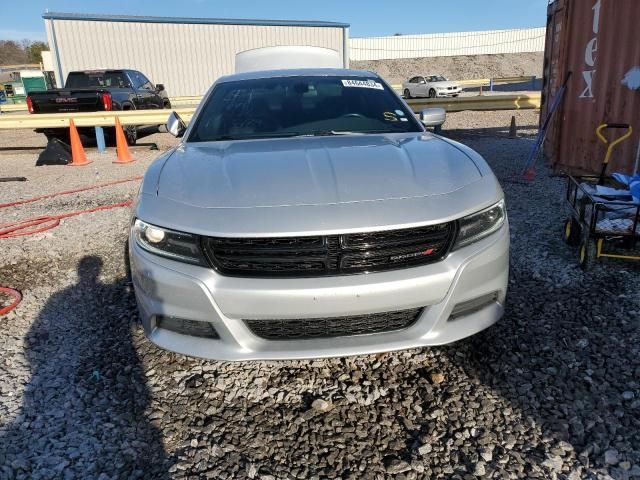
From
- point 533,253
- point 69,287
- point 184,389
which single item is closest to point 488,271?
point 184,389

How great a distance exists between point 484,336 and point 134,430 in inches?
76.4

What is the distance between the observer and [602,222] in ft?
12.0

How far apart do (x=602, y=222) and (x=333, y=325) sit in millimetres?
2539

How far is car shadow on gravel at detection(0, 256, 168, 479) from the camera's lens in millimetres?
2070

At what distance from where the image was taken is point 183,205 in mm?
2248

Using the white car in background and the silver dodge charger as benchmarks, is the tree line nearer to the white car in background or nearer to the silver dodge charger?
the white car in background

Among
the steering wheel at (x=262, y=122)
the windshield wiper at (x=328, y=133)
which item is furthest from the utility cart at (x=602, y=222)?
the steering wheel at (x=262, y=122)

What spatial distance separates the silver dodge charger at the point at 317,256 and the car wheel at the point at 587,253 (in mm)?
1635

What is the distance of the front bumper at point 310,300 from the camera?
207cm

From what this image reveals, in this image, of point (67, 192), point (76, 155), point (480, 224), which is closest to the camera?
point (480, 224)

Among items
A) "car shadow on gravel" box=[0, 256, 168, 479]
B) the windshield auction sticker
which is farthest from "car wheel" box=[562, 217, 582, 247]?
"car shadow on gravel" box=[0, 256, 168, 479]

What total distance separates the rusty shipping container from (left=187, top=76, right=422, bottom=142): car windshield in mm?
3714

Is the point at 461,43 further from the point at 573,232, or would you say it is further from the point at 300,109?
the point at 300,109

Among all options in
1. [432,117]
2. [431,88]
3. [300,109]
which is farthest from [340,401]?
[431,88]
